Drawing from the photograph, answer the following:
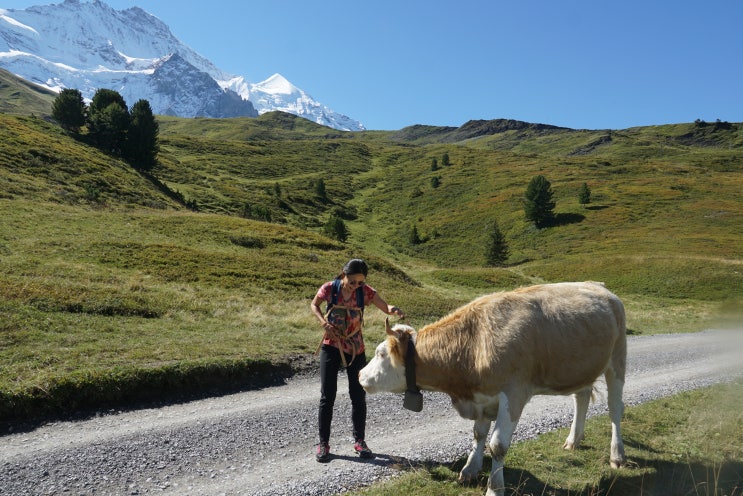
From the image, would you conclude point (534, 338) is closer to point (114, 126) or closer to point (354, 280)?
point (354, 280)

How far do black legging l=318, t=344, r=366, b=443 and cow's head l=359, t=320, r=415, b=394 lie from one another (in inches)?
32.4

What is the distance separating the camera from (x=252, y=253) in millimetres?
36781

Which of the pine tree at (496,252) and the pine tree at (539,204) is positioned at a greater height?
the pine tree at (539,204)

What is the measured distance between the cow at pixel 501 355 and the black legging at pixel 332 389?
0.85 meters

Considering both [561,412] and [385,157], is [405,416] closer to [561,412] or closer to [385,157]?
[561,412]

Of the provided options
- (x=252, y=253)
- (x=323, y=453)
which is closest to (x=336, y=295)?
(x=323, y=453)

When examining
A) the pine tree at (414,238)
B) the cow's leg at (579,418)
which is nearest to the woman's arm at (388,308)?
the cow's leg at (579,418)

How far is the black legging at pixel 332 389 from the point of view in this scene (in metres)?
7.57

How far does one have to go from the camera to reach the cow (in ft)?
20.4

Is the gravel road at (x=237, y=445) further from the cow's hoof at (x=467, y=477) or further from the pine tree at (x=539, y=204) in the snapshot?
the pine tree at (x=539, y=204)

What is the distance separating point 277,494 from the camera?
6.59 metres

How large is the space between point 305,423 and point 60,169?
194 ft

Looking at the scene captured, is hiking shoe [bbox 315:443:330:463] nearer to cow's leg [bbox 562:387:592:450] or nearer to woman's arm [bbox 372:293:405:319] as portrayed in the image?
woman's arm [bbox 372:293:405:319]

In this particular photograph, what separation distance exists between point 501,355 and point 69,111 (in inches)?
3825
